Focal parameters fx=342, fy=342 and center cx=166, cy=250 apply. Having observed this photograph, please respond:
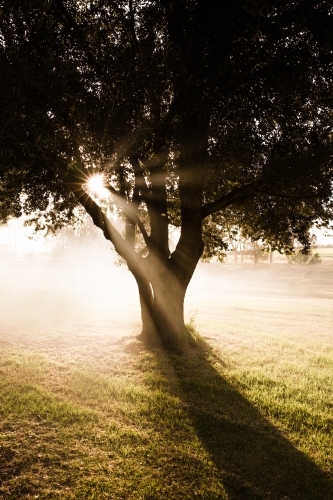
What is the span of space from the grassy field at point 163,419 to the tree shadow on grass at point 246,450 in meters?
0.02

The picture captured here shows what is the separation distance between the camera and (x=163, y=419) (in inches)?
271

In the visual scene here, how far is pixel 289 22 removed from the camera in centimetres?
844

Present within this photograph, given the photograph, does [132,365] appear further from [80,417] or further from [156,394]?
[80,417]

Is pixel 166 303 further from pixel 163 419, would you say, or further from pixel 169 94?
pixel 169 94

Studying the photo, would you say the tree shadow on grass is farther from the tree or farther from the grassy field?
the tree

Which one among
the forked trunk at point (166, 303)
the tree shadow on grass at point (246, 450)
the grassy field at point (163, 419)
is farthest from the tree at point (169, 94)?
the tree shadow on grass at point (246, 450)

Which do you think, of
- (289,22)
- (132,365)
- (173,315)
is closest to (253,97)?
(289,22)

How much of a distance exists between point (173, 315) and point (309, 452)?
6.70m

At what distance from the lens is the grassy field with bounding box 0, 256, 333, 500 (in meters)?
4.96

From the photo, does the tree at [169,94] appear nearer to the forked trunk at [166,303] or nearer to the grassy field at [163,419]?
the forked trunk at [166,303]

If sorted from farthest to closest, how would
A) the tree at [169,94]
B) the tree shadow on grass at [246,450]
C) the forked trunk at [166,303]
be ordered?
the forked trunk at [166,303], the tree at [169,94], the tree shadow on grass at [246,450]

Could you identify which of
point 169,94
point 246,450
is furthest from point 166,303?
point 169,94

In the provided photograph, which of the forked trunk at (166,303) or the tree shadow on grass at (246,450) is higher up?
the forked trunk at (166,303)

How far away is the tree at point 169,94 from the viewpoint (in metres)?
7.40
